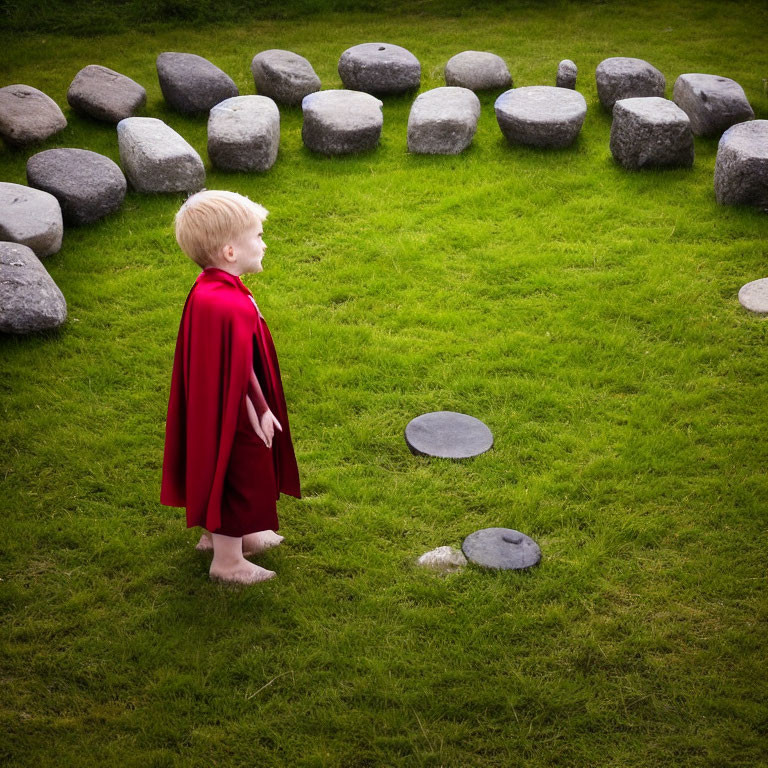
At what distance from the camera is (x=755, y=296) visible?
20.3ft

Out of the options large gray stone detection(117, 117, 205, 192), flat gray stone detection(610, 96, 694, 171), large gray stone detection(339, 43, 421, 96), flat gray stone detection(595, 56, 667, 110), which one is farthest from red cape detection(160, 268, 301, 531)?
flat gray stone detection(595, 56, 667, 110)

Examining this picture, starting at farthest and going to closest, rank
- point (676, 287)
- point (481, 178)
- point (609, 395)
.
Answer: point (481, 178), point (676, 287), point (609, 395)

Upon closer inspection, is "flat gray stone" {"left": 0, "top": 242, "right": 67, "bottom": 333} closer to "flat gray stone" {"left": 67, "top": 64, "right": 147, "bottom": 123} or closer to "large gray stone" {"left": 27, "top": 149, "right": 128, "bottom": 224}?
"large gray stone" {"left": 27, "top": 149, "right": 128, "bottom": 224}

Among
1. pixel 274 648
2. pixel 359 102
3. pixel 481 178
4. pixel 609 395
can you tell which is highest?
pixel 359 102

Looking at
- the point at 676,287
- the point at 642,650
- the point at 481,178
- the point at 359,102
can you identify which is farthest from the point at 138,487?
the point at 359,102

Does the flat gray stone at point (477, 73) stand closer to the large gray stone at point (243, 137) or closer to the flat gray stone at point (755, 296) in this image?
the large gray stone at point (243, 137)

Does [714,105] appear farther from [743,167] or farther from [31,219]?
[31,219]

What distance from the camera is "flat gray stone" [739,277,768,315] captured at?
6.09 metres

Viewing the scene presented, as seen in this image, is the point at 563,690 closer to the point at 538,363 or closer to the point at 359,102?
the point at 538,363

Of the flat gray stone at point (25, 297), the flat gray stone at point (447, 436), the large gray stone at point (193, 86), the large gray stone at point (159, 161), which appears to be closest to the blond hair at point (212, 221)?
the flat gray stone at point (447, 436)

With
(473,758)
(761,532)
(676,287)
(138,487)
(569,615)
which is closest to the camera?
(473,758)

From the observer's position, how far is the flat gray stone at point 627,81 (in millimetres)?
9055

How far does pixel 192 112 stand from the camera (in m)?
9.18

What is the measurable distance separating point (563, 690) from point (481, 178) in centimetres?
568
